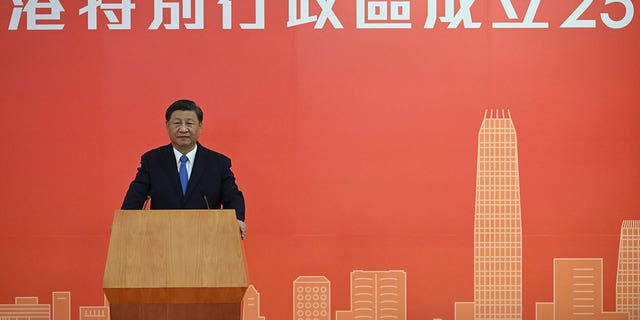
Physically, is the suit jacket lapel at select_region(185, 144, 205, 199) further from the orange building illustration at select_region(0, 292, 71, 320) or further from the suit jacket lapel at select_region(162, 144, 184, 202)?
the orange building illustration at select_region(0, 292, 71, 320)

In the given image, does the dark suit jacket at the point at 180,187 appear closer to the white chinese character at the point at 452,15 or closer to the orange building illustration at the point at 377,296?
the orange building illustration at the point at 377,296

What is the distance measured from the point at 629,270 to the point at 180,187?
2665 millimetres

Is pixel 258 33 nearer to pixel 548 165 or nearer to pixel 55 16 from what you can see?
pixel 55 16

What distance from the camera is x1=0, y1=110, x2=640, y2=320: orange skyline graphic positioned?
4129mm

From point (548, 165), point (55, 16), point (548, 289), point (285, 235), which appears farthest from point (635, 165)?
point (55, 16)

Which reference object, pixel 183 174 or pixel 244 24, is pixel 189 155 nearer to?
pixel 183 174

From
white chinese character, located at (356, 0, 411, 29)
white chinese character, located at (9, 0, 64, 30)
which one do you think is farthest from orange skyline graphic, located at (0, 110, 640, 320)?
white chinese character, located at (9, 0, 64, 30)

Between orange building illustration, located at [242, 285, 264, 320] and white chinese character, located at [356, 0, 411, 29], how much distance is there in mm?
1618

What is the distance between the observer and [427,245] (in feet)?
13.6

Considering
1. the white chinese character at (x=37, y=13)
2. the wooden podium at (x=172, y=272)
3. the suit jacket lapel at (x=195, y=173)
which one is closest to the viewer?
the wooden podium at (x=172, y=272)

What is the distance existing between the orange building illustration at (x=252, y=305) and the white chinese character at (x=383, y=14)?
1618mm

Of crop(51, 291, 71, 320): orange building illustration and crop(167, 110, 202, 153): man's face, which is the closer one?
crop(167, 110, 202, 153): man's face

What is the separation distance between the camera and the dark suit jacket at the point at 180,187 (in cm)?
307

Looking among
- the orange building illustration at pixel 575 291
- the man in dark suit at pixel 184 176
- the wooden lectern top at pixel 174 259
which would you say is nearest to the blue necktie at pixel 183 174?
the man in dark suit at pixel 184 176
